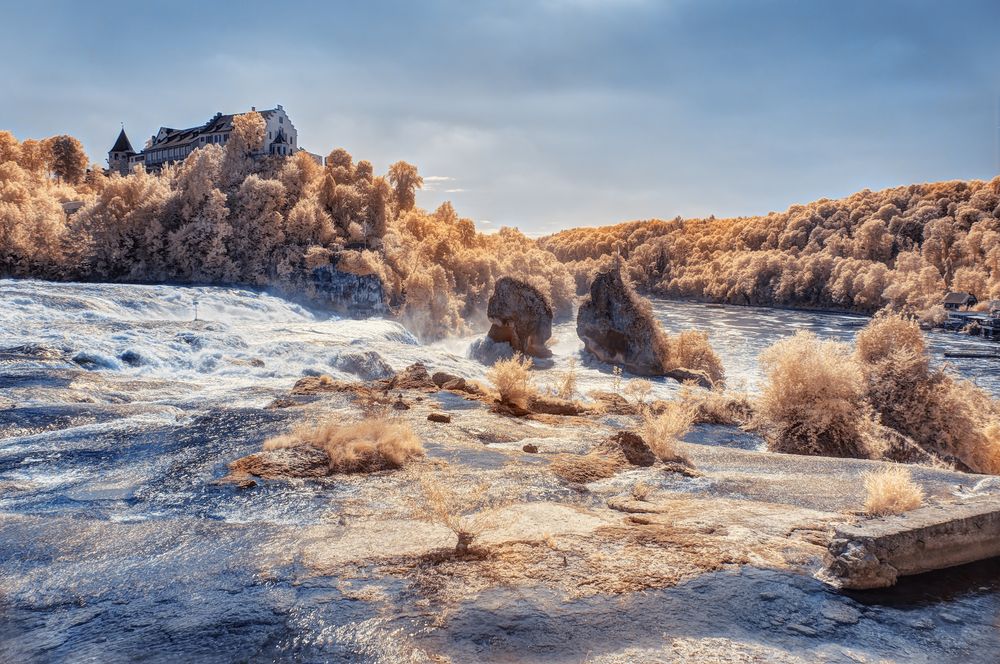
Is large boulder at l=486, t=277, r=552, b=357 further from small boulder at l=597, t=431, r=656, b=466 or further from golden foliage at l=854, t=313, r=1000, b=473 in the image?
small boulder at l=597, t=431, r=656, b=466

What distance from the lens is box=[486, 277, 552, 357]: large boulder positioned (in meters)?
31.3

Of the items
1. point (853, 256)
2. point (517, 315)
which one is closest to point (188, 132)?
point (517, 315)

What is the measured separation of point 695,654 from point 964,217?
4566 inches

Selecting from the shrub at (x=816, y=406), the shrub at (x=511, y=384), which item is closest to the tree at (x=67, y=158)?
the shrub at (x=511, y=384)

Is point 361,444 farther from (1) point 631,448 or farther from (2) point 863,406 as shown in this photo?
(2) point 863,406

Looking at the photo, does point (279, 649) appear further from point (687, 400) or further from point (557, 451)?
point (687, 400)

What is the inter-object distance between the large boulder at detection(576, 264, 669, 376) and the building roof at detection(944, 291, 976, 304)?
54.4m

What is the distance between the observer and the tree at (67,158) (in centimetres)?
7606

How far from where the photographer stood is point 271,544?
5.88m

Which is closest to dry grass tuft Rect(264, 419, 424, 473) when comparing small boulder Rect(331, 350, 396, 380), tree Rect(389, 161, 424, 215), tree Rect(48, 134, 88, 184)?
small boulder Rect(331, 350, 396, 380)

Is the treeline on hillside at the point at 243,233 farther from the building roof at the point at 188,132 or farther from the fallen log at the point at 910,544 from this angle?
the fallen log at the point at 910,544

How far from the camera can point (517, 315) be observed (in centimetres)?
3134

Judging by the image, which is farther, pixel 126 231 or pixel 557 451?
pixel 126 231

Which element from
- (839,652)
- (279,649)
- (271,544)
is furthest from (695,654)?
(271,544)
